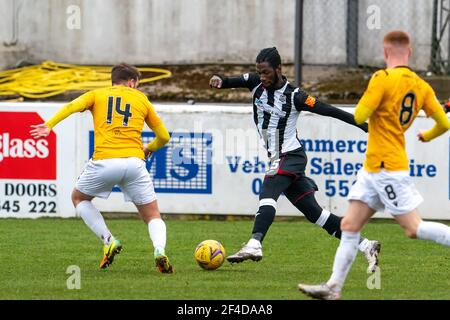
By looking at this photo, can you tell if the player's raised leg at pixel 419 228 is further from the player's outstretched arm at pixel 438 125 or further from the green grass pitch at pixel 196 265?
the player's outstretched arm at pixel 438 125

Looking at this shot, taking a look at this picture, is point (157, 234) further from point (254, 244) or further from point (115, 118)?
point (115, 118)

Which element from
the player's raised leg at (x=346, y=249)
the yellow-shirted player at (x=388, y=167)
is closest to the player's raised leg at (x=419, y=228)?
the yellow-shirted player at (x=388, y=167)

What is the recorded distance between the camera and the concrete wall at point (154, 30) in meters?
22.3

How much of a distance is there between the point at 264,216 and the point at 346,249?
2.42 metres

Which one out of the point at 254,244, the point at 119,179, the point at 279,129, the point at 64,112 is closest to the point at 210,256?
the point at 254,244

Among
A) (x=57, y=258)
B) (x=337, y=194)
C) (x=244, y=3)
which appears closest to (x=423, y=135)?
(x=57, y=258)

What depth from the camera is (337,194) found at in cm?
1655

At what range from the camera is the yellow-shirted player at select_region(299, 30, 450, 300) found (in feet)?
29.2

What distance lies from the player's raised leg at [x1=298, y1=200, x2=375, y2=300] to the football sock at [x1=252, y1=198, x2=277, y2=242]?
2208mm

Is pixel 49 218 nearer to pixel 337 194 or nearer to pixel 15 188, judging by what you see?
pixel 15 188

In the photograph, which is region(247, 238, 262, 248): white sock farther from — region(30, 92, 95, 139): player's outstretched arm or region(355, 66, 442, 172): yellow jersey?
region(355, 66, 442, 172): yellow jersey

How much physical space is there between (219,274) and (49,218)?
610 cm

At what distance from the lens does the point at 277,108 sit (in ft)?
38.0

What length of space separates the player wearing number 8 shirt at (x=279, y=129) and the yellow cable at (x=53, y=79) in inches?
356
